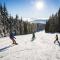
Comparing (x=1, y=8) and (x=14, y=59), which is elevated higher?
(x=1, y=8)

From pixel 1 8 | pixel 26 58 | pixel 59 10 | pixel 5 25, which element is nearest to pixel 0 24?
pixel 5 25

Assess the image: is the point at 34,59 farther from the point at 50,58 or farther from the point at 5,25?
the point at 5,25

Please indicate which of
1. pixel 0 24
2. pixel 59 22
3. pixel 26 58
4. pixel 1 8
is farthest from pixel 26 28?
pixel 26 58

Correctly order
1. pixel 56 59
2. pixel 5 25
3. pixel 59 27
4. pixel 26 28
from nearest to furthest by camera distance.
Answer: pixel 56 59, pixel 5 25, pixel 59 27, pixel 26 28

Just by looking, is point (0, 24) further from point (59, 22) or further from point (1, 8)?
point (59, 22)

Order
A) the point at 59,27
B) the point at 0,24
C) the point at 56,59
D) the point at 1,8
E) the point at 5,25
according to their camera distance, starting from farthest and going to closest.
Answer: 1. the point at 59,27
2. the point at 1,8
3. the point at 5,25
4. the point at 0,24
5. the point at 56,59

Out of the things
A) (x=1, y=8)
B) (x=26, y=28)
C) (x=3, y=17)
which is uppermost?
(x=1, y=8)

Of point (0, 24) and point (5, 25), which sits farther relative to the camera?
point (5, 25)

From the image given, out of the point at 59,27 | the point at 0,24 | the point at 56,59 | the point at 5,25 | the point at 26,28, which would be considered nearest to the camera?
the point at 56,59

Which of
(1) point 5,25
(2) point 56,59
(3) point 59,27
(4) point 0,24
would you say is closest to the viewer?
(2) point 56,59

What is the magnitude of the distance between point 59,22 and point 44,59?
285ft

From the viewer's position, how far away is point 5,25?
63000 millimetres

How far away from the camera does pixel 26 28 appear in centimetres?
10394

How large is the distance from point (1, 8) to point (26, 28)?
38.1 meters
